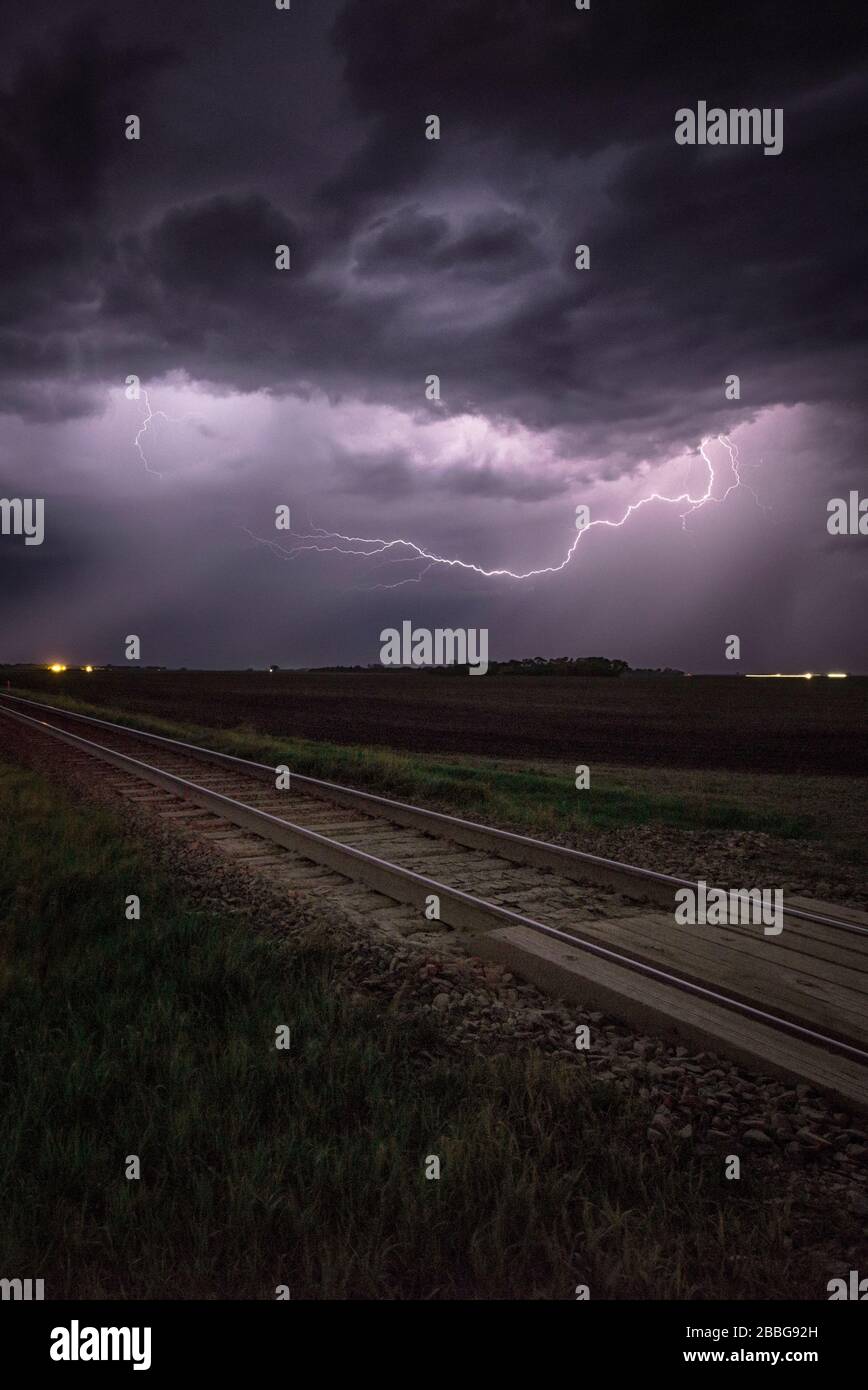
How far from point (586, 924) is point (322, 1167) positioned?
3.64 metres

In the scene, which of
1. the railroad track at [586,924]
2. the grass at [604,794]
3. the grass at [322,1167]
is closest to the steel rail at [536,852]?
the railroad track at [586,924]

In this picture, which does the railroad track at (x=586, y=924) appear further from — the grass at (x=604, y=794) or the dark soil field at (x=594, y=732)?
the dark soil field at (x=594, y=732)

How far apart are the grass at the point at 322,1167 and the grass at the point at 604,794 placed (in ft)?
20.5

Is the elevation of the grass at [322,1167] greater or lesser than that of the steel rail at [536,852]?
lesser

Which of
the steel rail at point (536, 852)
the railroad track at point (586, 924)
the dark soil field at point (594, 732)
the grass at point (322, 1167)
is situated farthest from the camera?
the dark soil field at point (594, 732)

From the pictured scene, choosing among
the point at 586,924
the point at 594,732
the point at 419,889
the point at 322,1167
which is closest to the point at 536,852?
the point at 419,889

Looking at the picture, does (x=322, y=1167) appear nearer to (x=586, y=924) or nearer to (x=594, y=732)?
(x=586, y=924)

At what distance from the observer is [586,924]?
20.9 ft

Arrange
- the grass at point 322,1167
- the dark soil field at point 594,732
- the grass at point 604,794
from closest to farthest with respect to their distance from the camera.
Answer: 1. the grass at point 322,1167
2. the grass at point 604,794
3. the dark soil field at point 594,732

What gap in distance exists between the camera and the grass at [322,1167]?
107 inches

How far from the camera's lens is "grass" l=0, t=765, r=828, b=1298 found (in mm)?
2723

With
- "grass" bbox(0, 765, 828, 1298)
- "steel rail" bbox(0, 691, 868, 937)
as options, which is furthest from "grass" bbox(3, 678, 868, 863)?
"grass" bbox(0, 765, 828, 1298)
